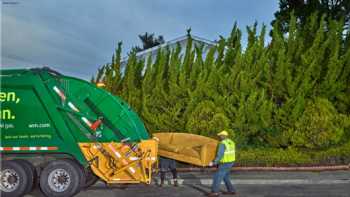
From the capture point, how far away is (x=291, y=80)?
1276 centimetres

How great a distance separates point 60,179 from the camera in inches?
313

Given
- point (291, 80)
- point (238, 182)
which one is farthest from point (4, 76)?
point (291, 80)

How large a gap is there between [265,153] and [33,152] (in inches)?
289

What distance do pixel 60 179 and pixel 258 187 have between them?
15.7 feet

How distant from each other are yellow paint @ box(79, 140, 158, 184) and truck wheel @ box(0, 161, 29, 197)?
133 centimetres

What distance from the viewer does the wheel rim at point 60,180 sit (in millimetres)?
7906

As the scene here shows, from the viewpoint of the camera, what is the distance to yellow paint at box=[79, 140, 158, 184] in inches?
314

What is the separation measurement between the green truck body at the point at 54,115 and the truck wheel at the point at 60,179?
0.89 ft

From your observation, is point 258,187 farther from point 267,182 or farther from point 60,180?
point 60,180

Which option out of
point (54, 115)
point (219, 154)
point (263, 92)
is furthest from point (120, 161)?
point (263, 92)

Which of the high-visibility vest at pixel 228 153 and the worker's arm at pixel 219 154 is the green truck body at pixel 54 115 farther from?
the high-visibility vest at pixel 228 153

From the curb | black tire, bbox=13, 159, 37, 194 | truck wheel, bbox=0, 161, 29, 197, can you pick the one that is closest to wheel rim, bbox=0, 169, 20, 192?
truck wheel, bbox=0, 161, 29, 197

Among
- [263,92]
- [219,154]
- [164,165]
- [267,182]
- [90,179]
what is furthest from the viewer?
[263,92]

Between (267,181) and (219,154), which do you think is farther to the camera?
(267,181)
